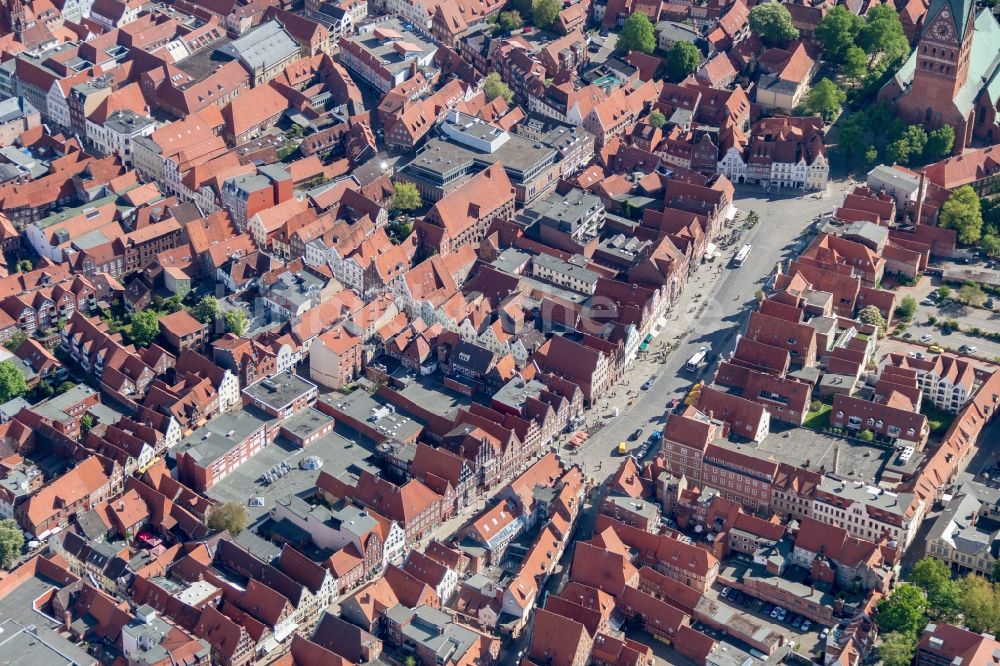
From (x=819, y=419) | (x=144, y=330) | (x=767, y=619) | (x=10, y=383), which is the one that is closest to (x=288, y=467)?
(x=144, y=330)

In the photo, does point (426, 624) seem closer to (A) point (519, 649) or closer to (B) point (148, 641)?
(A) point (519, 649)

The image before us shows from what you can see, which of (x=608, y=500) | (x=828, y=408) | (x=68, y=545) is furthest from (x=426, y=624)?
(x=828, y=408)

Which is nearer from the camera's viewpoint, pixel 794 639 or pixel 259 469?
pixel 794 639

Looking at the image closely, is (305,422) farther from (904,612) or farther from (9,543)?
(904,612)

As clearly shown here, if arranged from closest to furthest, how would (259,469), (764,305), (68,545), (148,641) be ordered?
(148,641) → (68,545) → (259,469) → (764,305)

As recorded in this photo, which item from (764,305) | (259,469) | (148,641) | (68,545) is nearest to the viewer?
(148,641)

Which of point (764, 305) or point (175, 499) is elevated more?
point (764, 305)

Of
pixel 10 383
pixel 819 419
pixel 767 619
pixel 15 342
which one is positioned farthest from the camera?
pixel 15 342
